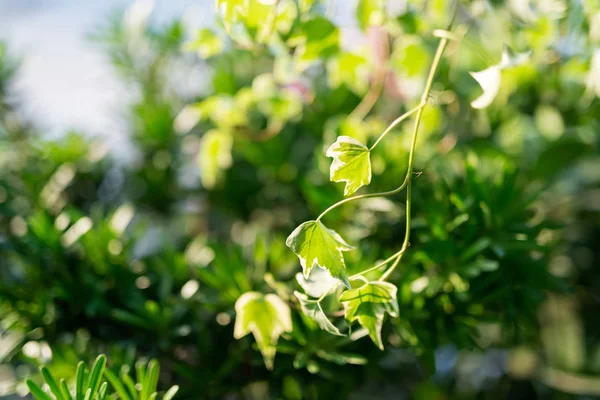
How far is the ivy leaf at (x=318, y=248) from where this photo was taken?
22 cm

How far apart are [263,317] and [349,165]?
0.31 feet

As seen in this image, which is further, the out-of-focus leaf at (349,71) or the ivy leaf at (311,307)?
the out-of-focus leaf at (349,71)

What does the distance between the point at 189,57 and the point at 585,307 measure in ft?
1.59

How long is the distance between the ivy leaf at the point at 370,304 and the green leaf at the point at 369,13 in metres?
0.20

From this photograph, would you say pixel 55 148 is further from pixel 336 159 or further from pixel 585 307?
pixel 585 307

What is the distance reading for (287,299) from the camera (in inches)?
11.0

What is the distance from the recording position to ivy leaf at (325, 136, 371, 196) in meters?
0.22

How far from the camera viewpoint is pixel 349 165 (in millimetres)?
224

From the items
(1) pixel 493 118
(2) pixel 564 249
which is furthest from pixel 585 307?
(1) pixel 493 118

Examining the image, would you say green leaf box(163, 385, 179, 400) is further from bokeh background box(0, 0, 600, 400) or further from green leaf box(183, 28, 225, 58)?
green leaf box(183, 28, 225, 58)

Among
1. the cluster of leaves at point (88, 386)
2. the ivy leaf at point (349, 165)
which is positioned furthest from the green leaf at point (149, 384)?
the ivy leaf at point (349, 165)

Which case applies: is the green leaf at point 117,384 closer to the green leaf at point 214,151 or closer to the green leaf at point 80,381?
the green leaf at point 80,381

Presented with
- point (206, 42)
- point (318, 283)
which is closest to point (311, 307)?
point (318, 283)

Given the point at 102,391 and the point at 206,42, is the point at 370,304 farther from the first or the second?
the point at 206,42
